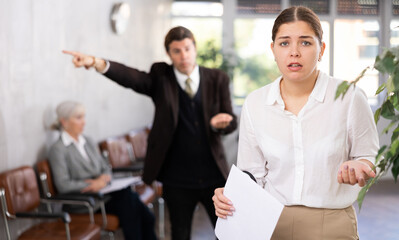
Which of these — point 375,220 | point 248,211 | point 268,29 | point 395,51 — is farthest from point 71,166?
point 268,29

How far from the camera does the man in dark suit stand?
318cm

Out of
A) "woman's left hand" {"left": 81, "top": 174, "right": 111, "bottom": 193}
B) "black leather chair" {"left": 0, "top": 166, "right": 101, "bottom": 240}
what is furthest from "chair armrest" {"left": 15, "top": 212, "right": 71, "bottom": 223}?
"woman's left hand" {"left": 81, "top": 174, "right": 111, "bottom": 193}

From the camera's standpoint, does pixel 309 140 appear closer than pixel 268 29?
Yes

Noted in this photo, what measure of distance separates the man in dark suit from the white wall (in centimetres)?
115

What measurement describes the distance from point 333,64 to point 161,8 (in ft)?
11.3

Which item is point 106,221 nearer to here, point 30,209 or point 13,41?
point 30,209

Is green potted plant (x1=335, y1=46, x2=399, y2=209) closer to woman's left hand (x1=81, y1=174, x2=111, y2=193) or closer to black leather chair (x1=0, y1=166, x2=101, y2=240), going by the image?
black leather chair (x1=0, y1=166, x2=101, y2=240)

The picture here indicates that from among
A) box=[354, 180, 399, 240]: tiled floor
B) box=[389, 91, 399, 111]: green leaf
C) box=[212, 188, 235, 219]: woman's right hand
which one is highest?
box=[389, 91, 399, 111]: green leaf

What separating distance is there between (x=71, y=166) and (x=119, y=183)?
0.40 meters

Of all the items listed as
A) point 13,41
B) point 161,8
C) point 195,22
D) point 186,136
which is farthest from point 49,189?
point 195,22

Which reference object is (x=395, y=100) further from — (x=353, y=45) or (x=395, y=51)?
(x=353, y=45)

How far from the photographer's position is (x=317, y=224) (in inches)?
64.2

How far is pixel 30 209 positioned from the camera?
12.6 feet

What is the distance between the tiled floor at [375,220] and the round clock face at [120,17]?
2.26 meters
